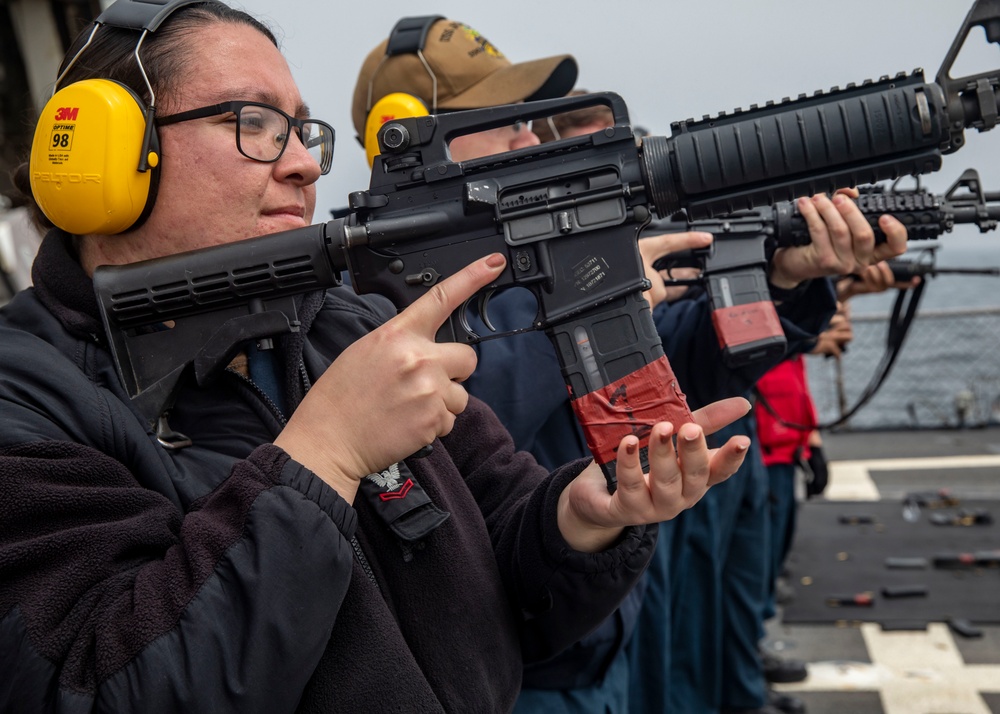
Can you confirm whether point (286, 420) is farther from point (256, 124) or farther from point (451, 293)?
point (256, 124)

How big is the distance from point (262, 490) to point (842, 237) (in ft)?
6.19

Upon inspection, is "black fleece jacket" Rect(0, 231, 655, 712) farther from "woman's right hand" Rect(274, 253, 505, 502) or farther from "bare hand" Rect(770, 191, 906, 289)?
"bare hand" Rect(770, 191, 906, 289)

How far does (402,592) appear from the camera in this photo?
1.31 metres

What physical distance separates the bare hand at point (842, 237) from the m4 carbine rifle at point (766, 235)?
50 mm

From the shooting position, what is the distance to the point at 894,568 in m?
5.26

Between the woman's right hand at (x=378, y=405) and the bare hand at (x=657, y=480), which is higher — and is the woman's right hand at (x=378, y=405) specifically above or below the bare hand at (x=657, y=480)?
above

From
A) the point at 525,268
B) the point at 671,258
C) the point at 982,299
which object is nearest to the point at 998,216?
the point at 671,258

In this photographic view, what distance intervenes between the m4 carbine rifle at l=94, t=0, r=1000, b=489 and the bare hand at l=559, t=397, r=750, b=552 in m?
0.06

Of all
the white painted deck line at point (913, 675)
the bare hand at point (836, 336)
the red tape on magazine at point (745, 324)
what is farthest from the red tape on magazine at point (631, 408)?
the bare hand at point (836, 336)

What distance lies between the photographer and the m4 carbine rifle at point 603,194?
4.67 ft

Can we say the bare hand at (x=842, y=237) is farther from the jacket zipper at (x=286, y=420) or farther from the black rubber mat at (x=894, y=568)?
the black rubber mat at (x=894, y=568)

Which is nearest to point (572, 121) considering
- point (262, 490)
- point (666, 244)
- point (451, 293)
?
point (666, 244)

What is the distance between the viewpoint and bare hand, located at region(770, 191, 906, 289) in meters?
2.48

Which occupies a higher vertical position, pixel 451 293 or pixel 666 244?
pixel 451 293
